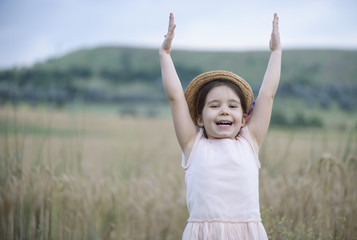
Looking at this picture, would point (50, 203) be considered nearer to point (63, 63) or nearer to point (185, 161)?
point (185, 161)

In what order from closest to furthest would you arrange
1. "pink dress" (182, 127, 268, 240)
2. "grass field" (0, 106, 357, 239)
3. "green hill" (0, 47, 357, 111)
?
"pink dress" (182, 127, 268, 240) → "grass field" (0, 106, 357, 239) → "green hill" (0, 47, 357, 111)

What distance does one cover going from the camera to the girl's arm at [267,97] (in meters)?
1.99

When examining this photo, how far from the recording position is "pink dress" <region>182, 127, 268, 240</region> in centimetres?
179

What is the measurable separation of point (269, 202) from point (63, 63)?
5035cm

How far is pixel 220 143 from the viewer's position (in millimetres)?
1927

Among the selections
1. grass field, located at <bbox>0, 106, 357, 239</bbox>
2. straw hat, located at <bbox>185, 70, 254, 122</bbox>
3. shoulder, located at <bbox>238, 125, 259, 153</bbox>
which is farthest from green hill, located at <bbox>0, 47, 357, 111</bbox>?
shoulder, located at <bbox>238, 125, 259, 153</bbox>

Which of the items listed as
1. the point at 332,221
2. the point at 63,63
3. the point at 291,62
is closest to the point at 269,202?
the point at 332,221

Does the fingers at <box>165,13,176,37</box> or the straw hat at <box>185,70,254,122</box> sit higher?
the fingers at <box>165,13,176,37</box>

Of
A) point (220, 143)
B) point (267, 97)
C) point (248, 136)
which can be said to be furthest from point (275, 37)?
point (220, 143)

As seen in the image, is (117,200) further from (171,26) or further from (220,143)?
(171,26)

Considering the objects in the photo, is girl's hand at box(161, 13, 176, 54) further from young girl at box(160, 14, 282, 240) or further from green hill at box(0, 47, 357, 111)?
green hill at box(0, 47, 357, 111)

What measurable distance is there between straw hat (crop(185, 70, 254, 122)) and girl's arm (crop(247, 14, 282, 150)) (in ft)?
0.22

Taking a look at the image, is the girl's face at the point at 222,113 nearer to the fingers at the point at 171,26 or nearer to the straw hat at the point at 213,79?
the straw hat at the point at 213,79

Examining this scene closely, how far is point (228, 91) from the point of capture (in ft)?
6.33
